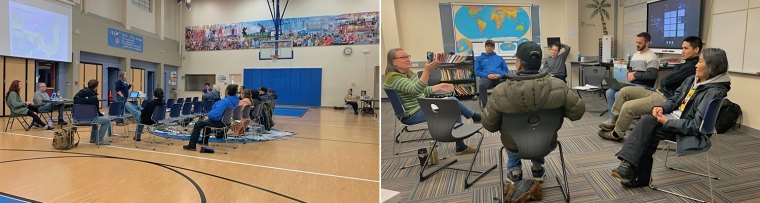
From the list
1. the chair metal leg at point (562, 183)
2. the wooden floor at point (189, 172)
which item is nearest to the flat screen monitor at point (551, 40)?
the chair metal leg at point (562, 183)

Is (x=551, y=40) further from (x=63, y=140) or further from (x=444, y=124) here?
(x=63, y=140)

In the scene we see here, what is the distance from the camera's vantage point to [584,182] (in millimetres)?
2178

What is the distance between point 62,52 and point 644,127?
740 centimetres

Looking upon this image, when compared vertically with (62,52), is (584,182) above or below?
below

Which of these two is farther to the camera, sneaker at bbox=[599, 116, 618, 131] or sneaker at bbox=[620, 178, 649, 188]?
sneaker at bbox=[599, 116, 618, 131]

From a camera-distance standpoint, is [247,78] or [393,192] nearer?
[393,192]

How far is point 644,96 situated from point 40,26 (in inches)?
309

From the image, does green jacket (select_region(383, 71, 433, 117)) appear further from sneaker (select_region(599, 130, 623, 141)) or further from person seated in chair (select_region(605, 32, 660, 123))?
sneaker (select_region(599, 130, 623, 141))

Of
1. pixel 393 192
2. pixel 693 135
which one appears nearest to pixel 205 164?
pixel 393 192

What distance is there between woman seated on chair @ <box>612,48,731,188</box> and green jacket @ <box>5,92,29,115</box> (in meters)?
8.83

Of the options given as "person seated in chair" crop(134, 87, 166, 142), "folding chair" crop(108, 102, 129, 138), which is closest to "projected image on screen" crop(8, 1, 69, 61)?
"folding chair" crop(108, 102, 129, 138)

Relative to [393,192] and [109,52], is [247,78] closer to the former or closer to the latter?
[109,52]

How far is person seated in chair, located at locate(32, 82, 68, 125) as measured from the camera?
6.73m

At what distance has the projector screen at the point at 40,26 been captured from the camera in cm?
588
